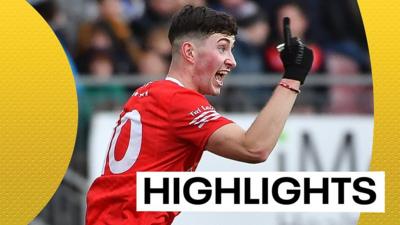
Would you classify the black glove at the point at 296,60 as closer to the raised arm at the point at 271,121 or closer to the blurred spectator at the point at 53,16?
the raised arm at the point at 271,121

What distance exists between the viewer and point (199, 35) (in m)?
5.21

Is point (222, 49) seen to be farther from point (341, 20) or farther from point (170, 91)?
point (341, 20)

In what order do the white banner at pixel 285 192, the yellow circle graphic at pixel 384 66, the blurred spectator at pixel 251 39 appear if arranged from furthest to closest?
the blurred spectator at pixel 251 39 → the yellow circle graphic at pixel 384 66 → the white banner at pixel 285 192

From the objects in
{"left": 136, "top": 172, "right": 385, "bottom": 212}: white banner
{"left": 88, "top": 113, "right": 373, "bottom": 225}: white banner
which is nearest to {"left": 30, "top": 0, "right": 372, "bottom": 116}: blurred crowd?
{"left": 88, "top": 113, "right": 373, "bottom": 225}: white banner

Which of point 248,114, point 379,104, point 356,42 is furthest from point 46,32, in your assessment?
point 356,42

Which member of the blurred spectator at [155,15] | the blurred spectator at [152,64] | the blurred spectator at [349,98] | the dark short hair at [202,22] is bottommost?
the dark short hair at [202,22]

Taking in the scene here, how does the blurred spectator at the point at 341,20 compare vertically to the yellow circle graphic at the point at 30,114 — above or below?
above

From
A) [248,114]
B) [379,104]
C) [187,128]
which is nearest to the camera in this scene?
[187,128]

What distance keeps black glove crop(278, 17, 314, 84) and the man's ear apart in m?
0.52

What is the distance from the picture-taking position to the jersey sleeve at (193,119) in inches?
196

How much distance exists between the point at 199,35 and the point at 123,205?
3.11 feet

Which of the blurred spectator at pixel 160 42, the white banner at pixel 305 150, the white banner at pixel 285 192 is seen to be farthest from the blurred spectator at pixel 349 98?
the white banner at pixel 285 192

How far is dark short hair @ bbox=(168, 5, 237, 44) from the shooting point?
519 centimetres

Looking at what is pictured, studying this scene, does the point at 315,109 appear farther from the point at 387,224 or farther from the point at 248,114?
the point at 387,224
